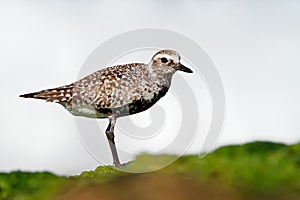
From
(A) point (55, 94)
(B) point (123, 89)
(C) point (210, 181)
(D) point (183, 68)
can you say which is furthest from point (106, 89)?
(C) point (210, 181)

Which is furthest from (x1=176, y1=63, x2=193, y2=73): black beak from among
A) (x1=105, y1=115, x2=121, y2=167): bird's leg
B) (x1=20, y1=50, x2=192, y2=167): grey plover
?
(x1=105, y1=115, x2=121, y2=167): bird's leg

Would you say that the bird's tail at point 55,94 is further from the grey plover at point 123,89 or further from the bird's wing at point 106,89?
the grey plover at point 123,89

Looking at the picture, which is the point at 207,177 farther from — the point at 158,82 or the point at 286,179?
the point at 158,82

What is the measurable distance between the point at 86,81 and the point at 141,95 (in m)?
2.58

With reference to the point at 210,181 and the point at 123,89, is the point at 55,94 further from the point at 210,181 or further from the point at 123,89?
the point at 210,181

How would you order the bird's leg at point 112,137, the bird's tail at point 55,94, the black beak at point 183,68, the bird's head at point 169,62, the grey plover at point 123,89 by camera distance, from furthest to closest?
the bird's tail at point 55,94 < the bird's head at point 169,62 < the black beak at point 183,68 < the grey plover at point 123,89 < the bird's leg at point 112,137

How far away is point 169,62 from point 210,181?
13396 mm

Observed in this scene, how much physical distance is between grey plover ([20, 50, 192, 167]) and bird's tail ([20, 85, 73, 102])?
11.0 inches

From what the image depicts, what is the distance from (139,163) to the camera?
507 inches

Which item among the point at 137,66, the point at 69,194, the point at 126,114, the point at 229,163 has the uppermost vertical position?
the point at 137,66

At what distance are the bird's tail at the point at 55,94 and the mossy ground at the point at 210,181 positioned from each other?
41.7 ft

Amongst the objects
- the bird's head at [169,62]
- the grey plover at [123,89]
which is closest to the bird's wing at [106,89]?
the grey plover at [123,89]

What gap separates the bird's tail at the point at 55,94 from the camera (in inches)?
970

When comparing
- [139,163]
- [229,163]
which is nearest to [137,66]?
[139,163]
